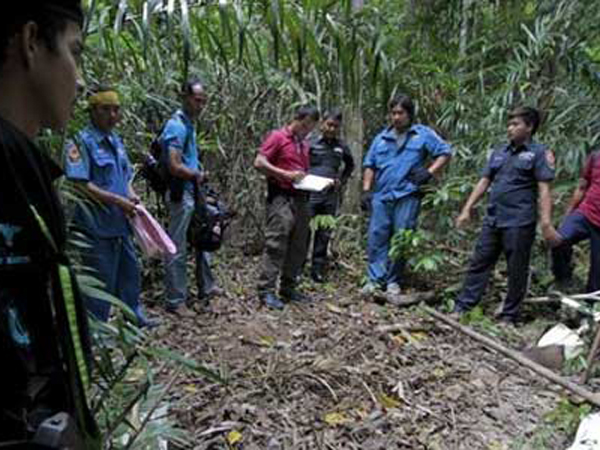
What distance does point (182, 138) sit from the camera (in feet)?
14.1

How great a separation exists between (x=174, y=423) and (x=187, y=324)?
1.61 metres

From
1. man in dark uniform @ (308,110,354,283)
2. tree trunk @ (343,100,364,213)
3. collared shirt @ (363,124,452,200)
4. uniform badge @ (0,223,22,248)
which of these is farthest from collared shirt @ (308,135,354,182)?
uniform badge @ (0,223,22,248)

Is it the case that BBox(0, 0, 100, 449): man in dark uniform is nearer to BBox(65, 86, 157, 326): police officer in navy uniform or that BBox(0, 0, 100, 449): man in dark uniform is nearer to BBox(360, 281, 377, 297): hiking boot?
BBox(65, 86, 157, 326): police officer in navy uniform

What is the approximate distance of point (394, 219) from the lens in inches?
221

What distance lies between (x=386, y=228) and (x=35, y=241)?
4.84m

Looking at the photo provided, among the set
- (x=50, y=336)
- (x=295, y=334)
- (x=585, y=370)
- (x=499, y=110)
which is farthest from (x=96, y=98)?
(x=499, y=110)

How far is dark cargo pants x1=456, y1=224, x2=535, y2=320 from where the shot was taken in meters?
4.65

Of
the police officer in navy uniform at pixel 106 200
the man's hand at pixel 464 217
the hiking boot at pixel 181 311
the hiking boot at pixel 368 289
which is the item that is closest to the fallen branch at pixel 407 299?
the hiking boot at pixel 368 289

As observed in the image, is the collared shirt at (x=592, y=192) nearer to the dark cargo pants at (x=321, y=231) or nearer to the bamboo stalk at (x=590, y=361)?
the bamboo stalk at (x=590, y=361)

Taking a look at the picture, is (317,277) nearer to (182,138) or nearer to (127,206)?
(182,138)

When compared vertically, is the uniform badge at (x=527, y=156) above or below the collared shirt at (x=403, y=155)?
above

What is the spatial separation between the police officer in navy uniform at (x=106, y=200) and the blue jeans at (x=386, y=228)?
2469 millimetres

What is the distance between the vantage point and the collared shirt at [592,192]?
4656 millimetres

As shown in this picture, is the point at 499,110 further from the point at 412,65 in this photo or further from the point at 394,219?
the point at 394,219
